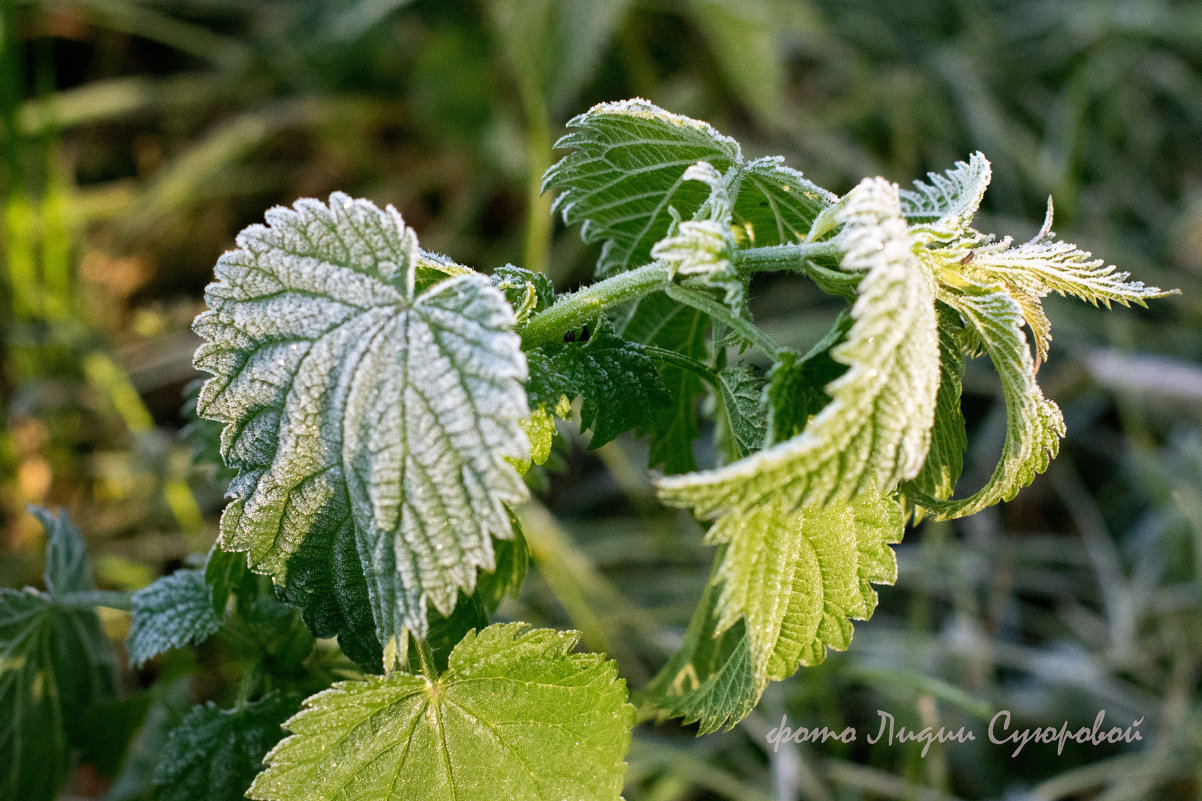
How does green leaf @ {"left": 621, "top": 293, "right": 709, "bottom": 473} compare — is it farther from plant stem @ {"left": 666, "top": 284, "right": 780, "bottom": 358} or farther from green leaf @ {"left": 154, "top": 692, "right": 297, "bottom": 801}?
green leaf @ {"left": 154, "top": 692, "right": 297, "bottom": 801}

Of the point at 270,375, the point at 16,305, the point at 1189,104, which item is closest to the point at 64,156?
the point at 16,305

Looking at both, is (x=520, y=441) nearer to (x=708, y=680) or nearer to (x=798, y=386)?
(x=798, y=386)

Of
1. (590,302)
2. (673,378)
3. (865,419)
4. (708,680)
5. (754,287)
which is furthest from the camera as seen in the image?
(754,287)

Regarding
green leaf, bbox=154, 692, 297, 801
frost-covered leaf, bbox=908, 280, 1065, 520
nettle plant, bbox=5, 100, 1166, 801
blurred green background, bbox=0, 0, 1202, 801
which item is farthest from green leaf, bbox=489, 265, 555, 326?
blurred green background, bbox=0, 0, 1202, 801

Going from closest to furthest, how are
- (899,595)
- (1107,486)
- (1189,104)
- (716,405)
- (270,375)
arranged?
1. (270,375)
2. (716,405)
3. (899,595)
4. (1107,486)
5. (1189,104)

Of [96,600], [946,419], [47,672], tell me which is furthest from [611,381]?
[47,672]

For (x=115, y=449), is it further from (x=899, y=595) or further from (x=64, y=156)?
(x=899, y=595)
